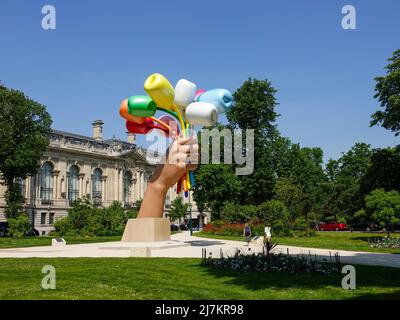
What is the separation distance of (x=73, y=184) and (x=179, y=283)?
57.0m

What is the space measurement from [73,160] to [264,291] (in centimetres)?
5817

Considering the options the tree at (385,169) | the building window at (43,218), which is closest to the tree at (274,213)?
the tree at (385,169)

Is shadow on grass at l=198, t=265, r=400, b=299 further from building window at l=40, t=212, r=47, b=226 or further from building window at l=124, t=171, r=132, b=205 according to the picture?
building window at l=124, t=171, r=132, b=205

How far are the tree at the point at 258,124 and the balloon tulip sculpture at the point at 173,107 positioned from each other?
84.0 feet

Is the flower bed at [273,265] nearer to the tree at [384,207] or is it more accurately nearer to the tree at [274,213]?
the tree at [384,207]

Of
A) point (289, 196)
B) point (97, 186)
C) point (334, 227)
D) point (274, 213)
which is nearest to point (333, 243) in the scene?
point (274, 213)

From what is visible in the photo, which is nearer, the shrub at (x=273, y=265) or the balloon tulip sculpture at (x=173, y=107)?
the shrub at (x=273, y=265)

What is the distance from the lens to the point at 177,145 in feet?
81.3

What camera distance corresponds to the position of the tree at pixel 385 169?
3619 centimetres

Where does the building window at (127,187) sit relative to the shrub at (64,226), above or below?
above

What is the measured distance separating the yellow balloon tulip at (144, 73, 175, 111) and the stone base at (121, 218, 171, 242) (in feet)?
21.6

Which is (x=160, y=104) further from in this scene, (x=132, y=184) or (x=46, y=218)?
(x=132, y=184)

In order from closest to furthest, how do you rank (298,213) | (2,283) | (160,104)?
1. (2,283)
2. (160,104)
3. (298,213)
